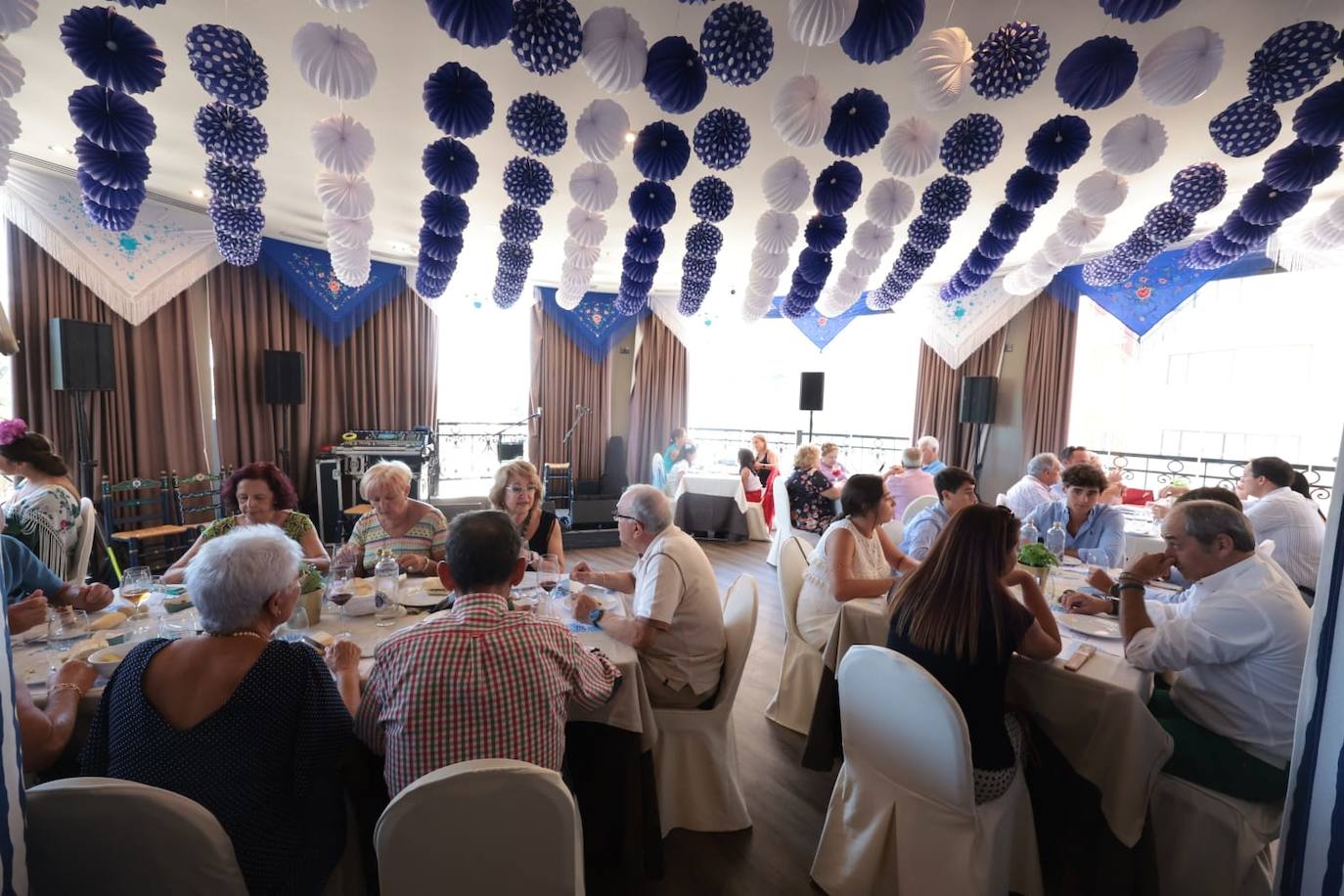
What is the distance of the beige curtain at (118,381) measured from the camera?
4.50m

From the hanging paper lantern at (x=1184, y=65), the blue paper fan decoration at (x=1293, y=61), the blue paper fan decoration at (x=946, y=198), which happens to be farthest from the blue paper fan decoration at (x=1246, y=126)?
the blue paper fan decoration at (x=946, y=198)

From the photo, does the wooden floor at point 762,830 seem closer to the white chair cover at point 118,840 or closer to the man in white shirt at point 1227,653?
the man in white shirt at point 1227,653

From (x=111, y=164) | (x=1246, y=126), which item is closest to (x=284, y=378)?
(x=111, y=164)

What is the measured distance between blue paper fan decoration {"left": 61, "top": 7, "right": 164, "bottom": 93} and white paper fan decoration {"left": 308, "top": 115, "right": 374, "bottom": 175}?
0.73 meters

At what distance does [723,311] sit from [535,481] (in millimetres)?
6361

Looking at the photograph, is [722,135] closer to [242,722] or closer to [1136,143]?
[1136,143]

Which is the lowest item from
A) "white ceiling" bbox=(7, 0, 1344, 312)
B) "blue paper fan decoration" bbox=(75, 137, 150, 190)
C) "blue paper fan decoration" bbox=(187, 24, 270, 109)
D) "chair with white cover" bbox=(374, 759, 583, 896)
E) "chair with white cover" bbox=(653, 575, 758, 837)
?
"chair with white cover" bbox=(653, 575, 758, 837)

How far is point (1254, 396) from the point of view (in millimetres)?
6289

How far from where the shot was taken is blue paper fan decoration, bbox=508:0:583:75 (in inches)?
78.7

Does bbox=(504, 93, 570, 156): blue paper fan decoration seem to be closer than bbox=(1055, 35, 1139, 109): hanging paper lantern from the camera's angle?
No

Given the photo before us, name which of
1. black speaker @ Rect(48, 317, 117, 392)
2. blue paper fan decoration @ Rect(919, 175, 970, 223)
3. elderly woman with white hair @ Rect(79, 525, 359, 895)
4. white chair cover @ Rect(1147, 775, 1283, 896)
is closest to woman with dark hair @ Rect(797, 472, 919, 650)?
white chair cover @ Rect(1147, 775, 1283, 896)

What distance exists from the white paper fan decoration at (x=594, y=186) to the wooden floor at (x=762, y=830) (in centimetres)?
292

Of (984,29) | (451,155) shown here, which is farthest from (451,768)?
(984,29)

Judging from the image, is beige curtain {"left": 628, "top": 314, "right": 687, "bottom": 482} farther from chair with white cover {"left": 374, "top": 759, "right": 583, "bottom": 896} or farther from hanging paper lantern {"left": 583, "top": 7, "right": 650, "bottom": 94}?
chair with white cover {"left": 374, "top": 759, "right": 583, "bottom": 896}
